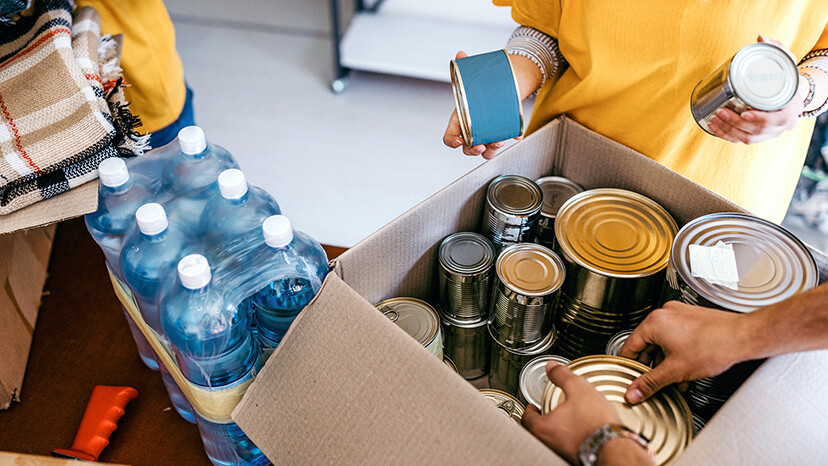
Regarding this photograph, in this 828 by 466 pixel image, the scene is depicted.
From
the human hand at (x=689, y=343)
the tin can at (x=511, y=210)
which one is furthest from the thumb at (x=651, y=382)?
the tin can at (x=511, y=210)

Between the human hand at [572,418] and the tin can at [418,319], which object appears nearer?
the human hand at [572,418]

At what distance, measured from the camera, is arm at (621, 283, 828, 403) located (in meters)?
0.66

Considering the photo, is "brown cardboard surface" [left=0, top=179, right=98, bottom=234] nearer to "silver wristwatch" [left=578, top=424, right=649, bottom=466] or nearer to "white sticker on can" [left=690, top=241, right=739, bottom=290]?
"silver wristwatch" [left=578, top=424, right=649, bottom=466]

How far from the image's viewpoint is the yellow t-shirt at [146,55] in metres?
1.31

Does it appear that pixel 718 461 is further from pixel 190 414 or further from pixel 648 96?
pixel 190 414

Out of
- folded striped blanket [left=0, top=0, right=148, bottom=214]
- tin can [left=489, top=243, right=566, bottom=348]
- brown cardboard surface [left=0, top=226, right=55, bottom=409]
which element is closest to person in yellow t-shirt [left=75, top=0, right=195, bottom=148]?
folded striped blanket [left=0, top=0, right=148, bottom=214]

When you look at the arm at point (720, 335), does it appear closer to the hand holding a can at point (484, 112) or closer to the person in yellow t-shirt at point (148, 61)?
the hand holding a can at point (484, 112)

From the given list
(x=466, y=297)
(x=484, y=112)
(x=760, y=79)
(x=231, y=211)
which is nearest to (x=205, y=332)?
(x=231, y=211)

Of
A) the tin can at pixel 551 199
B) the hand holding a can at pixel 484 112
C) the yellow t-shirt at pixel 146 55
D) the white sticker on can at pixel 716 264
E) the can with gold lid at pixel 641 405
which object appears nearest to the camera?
the can with gold lid at pixel 641 405

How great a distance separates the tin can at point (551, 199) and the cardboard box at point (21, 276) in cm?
80

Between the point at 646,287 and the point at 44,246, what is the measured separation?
3.83ft

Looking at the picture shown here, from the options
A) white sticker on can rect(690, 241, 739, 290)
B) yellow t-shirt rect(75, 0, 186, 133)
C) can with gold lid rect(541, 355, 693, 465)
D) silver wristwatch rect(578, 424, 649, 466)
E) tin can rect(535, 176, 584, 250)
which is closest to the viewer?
silver wristwatch rect(578, 424, 649, 466)

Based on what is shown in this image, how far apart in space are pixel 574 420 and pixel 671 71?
0.68 metres

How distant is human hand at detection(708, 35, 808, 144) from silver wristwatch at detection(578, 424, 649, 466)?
0.52m
